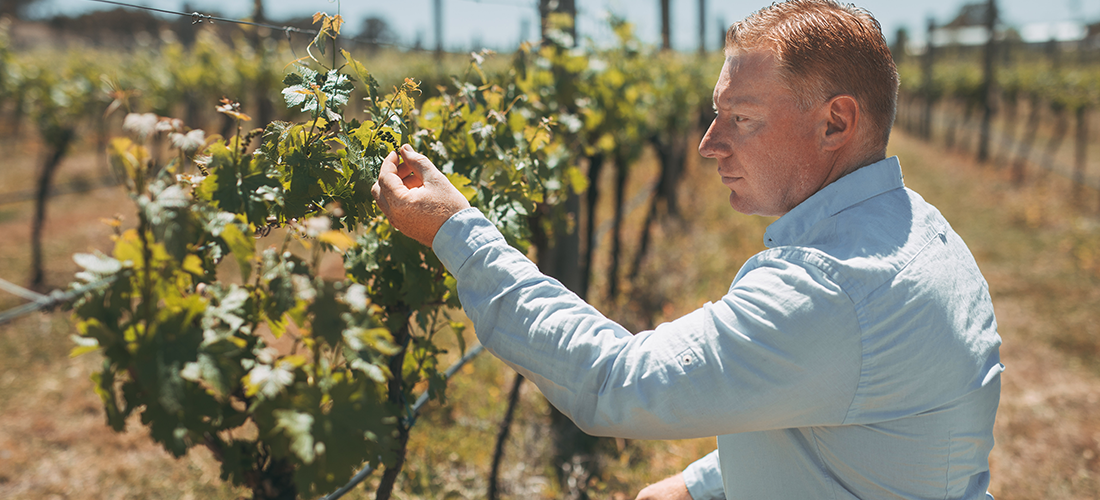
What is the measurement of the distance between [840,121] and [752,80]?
Answer: 0.19 m

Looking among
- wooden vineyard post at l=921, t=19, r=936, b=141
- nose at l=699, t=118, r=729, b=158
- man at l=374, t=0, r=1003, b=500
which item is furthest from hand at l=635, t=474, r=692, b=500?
wooden vineyard post at l=921, t=19, r=936, b=141

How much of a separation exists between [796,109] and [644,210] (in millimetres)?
8688

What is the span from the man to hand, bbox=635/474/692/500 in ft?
1.12

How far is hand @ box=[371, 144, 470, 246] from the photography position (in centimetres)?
119

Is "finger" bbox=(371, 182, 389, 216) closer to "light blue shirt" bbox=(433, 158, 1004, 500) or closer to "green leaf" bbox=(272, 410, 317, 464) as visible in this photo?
"light blue shirt" bbox=(433, 158, 1004, 500)

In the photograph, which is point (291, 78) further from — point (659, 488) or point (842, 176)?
point (659, 488)

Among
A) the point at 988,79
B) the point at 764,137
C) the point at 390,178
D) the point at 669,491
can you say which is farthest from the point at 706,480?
the point at 988,79

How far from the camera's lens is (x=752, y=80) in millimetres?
1275

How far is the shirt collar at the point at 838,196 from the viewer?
1253 millimetres

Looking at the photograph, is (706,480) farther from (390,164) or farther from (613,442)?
(613,442)

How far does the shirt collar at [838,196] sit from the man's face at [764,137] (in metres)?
0.06

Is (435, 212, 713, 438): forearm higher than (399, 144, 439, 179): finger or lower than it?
lower

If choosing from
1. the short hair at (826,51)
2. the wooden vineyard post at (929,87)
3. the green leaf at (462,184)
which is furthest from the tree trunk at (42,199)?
the wooden vineyard post at (929,87)

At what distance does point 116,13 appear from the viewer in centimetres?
4747
